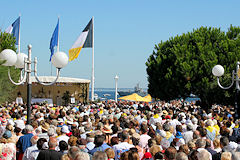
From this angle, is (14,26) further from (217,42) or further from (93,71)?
(217,42)

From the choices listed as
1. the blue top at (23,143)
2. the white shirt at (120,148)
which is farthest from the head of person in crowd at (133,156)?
the blue top at (23,143)

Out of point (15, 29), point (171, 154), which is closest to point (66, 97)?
point (15, 29)

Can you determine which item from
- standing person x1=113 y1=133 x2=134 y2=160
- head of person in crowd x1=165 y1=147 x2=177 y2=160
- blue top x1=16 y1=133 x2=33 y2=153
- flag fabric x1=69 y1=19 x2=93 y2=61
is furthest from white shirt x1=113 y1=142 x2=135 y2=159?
flag fabric x1=69 y1=19 x2=93 y2=61

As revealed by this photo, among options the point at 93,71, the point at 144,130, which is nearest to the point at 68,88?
the point at 93,71

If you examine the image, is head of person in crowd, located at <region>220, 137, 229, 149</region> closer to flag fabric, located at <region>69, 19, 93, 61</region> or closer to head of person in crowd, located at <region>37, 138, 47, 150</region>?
head of person in crowd, located at <region>37, 138, 47, 150</region>

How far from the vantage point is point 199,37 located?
27.3m

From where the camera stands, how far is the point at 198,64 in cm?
2630

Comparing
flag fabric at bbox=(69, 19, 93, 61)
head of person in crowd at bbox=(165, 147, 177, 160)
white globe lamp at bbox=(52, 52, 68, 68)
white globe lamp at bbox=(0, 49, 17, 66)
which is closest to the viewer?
head of person in crowd at bbox=(165, 147, 177, 160)

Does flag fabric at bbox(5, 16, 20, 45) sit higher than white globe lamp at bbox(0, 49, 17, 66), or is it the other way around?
flag fabric at bbox(5, 16, 20, 45)

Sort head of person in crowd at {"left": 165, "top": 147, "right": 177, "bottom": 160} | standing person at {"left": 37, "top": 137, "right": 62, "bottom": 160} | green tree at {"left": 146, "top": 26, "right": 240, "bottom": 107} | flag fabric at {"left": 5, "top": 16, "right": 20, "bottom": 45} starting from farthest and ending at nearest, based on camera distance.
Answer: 1. flag fabric at {"left": 5, "top": 16, "right": 20, "bottom": 45}
2. green tree at {"left": 146, "top": 26, "right": 240, "bottom": 107}
3. standing person at {"left": 37, "top": 137, "right": 62, "bottom": 160}
4. head of person in crowd at {"left": 165, "top": 147, "right": 177, "bottom": 160}

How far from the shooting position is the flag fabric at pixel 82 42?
29.7 metres

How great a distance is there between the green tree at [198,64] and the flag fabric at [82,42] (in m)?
6.51

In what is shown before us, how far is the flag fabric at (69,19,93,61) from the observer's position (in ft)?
97.4

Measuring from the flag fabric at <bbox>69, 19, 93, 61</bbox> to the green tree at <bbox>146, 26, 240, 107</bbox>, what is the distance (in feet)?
A: 21.4
